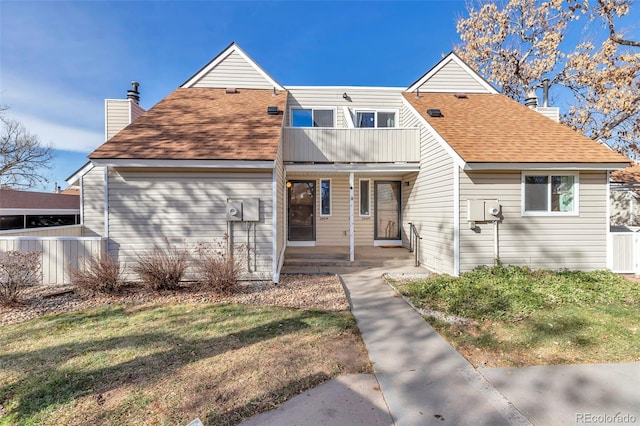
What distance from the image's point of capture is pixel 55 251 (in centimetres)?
656

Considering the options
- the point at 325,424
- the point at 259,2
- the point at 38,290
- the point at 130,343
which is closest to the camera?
the point at 325,424

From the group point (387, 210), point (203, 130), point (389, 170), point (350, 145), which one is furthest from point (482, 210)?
point (203, 130)

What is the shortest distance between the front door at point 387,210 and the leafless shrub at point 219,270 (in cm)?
589

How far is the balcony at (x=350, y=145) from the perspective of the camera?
372 inches

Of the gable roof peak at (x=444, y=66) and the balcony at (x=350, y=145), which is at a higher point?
the gable roof peak at (x=444, y=66)

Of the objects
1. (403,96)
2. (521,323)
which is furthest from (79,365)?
(403,96)

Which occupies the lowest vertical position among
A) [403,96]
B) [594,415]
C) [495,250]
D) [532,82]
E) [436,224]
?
[594,415]

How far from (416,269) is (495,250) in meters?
2.03

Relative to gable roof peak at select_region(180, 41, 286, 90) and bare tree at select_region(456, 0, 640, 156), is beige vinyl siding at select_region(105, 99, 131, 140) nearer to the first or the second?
gable roof peak at select_region(180, 41, 286, 90)

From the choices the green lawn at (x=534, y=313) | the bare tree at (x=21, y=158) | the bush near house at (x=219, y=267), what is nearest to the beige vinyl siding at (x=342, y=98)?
the bush near house at (x=219, y=267)

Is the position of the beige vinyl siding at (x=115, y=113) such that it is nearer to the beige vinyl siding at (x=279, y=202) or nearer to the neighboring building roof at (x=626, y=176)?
the beige vinyl siding at (x=279, y=202)

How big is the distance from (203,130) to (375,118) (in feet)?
20.9

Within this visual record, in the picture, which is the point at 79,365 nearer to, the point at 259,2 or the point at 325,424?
the point at 325,424

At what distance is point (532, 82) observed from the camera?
55.5 ft
